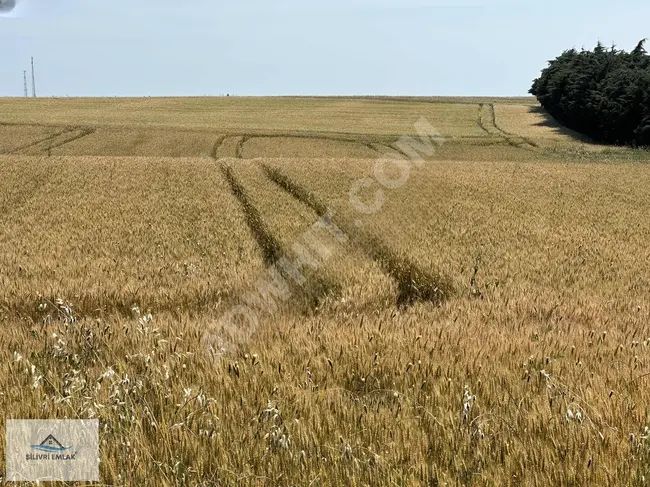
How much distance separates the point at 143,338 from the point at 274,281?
409cm

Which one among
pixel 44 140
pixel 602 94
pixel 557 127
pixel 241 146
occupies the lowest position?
pixel 241 146

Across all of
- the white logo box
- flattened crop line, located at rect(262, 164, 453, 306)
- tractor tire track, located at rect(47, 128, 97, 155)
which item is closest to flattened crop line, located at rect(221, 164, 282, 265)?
flattened crop line, located at rect(262, 164, 453, 306)

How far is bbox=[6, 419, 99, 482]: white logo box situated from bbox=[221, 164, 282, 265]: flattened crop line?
23.1ft

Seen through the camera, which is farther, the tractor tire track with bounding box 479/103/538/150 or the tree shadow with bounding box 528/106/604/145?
the tree shadow with bounding box 528/106/604/145

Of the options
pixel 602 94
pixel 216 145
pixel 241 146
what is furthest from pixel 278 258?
pixel 602 94

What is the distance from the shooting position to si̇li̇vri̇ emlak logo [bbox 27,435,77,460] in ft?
8.31

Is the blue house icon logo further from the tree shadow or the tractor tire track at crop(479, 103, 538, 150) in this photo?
the tree shadow

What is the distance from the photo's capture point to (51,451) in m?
2.60

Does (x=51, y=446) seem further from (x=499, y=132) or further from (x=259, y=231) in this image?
(x=499, y=132)

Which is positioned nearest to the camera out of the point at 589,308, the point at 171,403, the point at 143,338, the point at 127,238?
the point at 171,403

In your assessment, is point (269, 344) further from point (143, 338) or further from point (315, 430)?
point (315, 430)

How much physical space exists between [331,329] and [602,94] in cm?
6305

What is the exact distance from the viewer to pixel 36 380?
2.93m

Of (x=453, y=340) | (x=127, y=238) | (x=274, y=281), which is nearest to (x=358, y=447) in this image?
(x=453, y=340)
